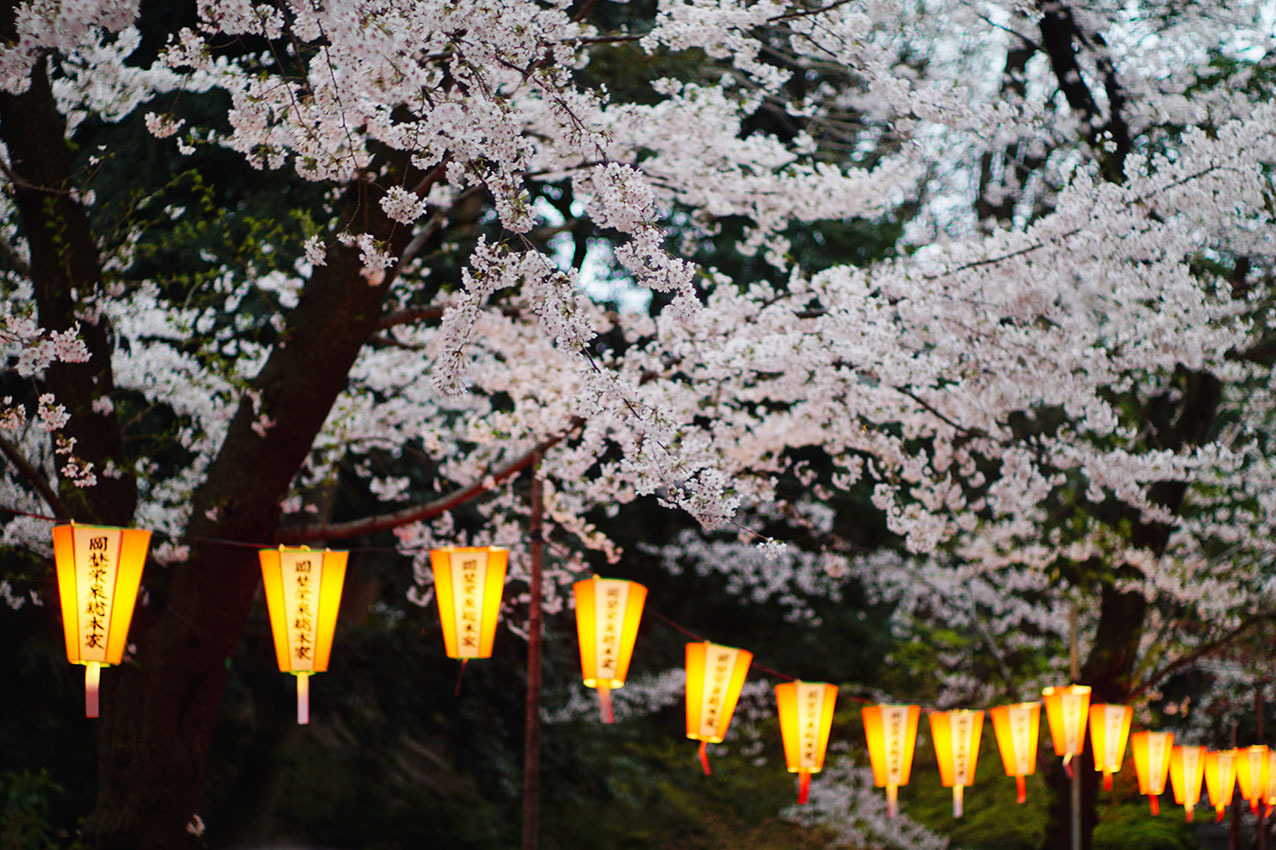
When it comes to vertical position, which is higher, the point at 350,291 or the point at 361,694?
the point at 350,291

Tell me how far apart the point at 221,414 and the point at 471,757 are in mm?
4656

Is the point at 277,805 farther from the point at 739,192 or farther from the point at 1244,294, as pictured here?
the point at 1244,294

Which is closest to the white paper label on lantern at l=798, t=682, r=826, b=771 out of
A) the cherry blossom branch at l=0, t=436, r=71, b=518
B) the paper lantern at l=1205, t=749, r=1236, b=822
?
the cherry blossom branch at l=0, t=436, r=71, b=518

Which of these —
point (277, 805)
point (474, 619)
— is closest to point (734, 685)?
point (474, 619)

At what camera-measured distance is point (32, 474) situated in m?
4.55

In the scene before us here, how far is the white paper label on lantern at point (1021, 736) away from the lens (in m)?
7.59

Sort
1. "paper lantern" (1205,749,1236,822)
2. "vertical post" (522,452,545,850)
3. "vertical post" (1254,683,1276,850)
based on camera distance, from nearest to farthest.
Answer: "vertical post" (522,452,545,850), "paper lantern" (1205,749,1236,822), "vertical post" (1254,683,1276,850)

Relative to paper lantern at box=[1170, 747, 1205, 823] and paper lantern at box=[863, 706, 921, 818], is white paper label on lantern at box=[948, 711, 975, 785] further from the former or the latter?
paper lantern at box=[1170, 747, 1205, 823]

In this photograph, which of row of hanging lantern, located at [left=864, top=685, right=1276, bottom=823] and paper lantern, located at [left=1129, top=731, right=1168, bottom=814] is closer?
row of hanging lantern, located at [left=864, top=685, right=1276, bottom=823]

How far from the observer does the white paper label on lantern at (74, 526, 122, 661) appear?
4.09 meters

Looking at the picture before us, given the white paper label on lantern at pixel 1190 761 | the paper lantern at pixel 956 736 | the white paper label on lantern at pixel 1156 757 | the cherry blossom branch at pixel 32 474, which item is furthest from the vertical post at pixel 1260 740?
the cherry blossom branch at pixel 32 474

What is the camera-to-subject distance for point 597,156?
3.29 m

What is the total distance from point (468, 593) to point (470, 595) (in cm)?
1

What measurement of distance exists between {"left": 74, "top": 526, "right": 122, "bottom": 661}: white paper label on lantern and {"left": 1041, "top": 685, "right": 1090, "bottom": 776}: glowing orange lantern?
6202 mm
